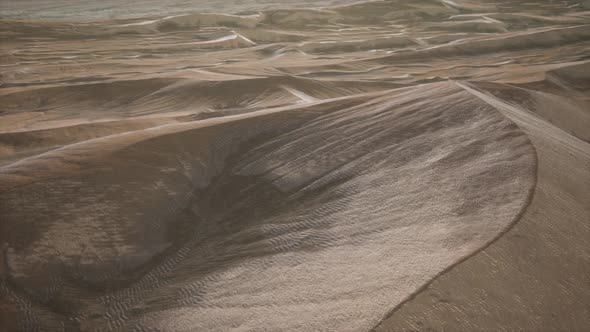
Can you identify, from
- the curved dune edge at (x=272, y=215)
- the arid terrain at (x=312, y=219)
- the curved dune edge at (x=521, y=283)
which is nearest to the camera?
the curved dune edge at (x=521, y=283)

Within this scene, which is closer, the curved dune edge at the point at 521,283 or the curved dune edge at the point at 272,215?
the curved dune edge at the point at 521,283

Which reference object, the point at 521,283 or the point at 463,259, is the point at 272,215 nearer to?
the point at 463,259

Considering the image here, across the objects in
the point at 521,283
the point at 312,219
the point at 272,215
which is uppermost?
the point at 521,283

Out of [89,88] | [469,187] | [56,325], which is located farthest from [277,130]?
[89,88]

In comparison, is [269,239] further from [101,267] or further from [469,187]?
[469,187]

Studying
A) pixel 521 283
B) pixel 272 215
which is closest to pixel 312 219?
pixel 272 215

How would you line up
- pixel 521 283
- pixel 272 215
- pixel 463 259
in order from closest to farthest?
pixel 521 283 → pixel 463 259 → pixel 272 215
